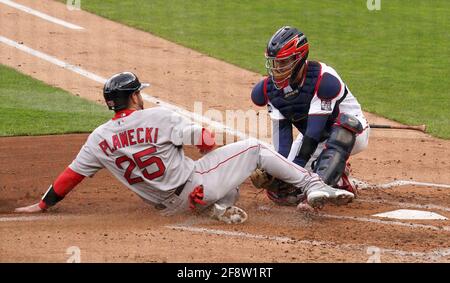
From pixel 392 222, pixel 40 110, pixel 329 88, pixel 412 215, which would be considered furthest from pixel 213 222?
pixel 40 110

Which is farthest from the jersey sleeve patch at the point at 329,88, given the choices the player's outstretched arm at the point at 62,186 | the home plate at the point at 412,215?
the player's outstretched arm at the point at 62,186

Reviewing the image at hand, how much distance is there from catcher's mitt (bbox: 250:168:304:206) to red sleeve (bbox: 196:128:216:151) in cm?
50

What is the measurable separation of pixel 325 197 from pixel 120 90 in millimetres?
1663

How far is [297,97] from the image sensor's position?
7.85 m

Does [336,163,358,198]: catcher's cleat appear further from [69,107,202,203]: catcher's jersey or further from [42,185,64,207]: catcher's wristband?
[42,185,64,207]: catcher's wristband

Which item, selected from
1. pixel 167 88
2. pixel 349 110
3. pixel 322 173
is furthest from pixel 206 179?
pixel 167 88

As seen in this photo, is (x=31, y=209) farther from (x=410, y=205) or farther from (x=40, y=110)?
(x=40, y=110)

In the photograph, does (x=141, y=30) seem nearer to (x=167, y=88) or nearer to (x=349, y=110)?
(x=167, y=88)

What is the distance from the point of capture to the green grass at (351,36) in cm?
1271

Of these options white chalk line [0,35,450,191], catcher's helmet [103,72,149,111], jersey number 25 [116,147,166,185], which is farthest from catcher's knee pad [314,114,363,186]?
catcher's helmet [103,72,149,111]

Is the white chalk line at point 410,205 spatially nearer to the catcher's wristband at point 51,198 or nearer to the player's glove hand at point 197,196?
the player's glove hand at point 197,196

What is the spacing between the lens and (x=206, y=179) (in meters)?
7.17

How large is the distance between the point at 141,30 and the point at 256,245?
9.76m

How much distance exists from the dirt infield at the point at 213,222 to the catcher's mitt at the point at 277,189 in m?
0.12
